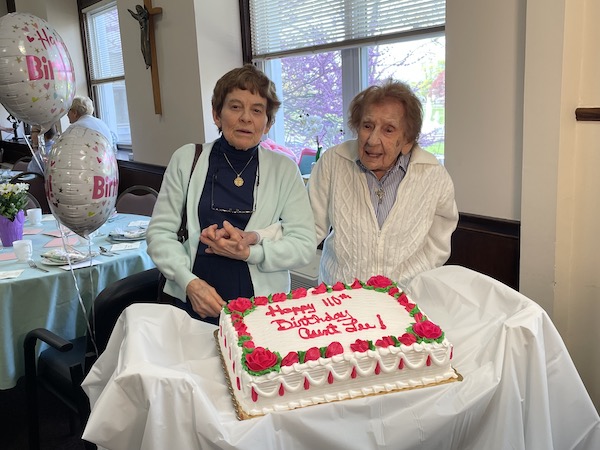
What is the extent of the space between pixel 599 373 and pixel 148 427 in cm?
152

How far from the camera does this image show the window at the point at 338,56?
8.55ft

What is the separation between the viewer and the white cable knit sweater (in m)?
1.59

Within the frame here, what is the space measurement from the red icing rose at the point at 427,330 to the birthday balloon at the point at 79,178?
120 cm

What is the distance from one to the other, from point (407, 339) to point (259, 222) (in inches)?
22.1

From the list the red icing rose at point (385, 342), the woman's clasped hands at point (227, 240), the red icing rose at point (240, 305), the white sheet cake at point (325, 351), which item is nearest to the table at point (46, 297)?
the woman's clasped hands at point (227, 240)

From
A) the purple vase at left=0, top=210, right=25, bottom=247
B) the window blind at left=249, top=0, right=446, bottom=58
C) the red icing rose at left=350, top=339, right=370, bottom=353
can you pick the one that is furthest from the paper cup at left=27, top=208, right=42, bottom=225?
the red icing rose at left=350, top=339, right=370, bottom=353

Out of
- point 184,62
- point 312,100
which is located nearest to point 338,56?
point 312,100

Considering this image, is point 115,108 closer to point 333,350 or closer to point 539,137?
point 539,137

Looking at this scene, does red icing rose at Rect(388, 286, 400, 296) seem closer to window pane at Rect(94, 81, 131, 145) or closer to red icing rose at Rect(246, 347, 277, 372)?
red icing rose at Rect(246, 347, 277, 372)

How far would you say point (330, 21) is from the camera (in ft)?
10.2

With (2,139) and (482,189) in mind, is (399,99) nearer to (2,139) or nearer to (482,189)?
(482,189)

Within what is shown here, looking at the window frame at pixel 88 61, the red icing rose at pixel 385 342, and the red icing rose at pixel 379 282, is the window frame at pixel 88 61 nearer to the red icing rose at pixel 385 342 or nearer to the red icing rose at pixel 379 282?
the red icing rose at pixel 379 282

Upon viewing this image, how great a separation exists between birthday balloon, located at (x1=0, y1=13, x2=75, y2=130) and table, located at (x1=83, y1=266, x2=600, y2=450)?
101cm

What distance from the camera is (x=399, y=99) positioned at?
1.57 meters
